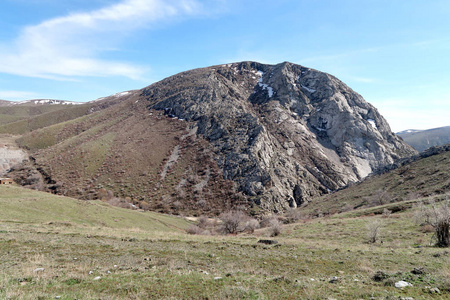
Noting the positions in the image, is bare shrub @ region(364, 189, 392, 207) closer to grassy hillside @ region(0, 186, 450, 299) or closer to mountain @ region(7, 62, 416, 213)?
grassy hillside @ region(0, 186, 450, 299)

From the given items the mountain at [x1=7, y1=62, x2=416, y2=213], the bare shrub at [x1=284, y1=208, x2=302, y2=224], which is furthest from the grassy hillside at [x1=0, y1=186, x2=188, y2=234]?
the mountain at [x1=7, y1=62, x2=416, y2=213]

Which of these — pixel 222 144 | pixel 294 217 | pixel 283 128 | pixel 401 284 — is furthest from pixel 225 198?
pixel 401 284

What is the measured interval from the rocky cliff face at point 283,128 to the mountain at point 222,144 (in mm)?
669

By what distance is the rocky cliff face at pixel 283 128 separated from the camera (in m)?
110

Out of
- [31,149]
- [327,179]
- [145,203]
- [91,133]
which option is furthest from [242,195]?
[31,149]

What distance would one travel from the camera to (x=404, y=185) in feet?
217

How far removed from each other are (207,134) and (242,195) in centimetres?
4646

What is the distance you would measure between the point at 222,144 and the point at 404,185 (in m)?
78.9

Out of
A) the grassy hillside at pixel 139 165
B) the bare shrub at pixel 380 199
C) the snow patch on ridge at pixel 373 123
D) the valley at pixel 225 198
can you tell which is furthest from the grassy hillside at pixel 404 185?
the snow patch on ridge at pixel 373 123

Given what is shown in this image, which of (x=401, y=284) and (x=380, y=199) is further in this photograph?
(x=380, y=199)

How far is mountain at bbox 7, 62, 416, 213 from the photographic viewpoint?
98.1 meters

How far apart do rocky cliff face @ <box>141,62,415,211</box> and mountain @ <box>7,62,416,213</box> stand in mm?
669

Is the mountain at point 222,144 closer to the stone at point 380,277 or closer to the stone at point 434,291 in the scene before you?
the stone at point 380,277

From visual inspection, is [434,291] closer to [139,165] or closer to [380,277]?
[380,277]
